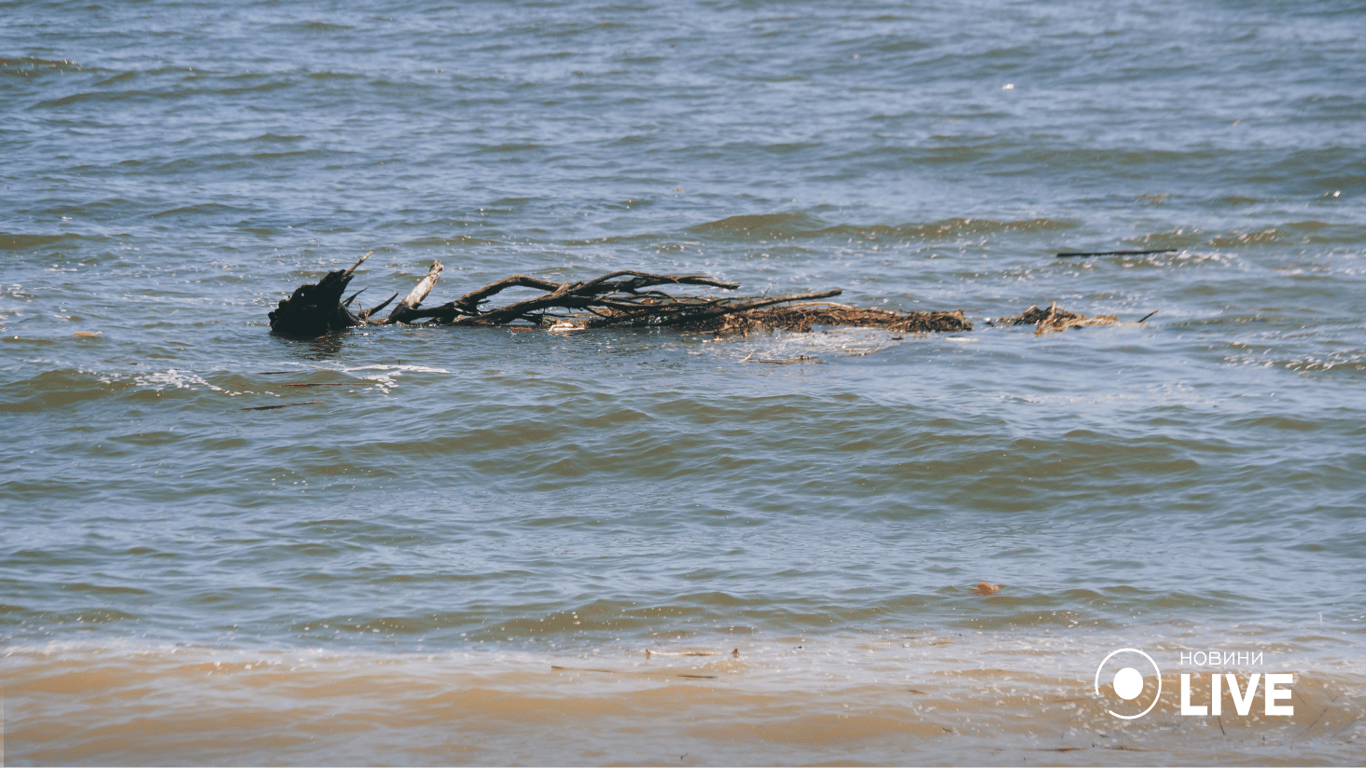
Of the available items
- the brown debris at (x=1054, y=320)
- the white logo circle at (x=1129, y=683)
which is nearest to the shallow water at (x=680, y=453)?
the white logo circle at (x=1129, y=683)

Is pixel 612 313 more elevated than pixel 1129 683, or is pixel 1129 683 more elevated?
pixel 612 313

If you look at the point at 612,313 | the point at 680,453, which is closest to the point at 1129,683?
the point at 680,453

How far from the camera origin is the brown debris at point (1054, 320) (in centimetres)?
990

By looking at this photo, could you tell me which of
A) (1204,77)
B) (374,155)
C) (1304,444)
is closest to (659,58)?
(374,155)

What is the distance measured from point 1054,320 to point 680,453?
4.39m

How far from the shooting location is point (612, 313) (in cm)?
1002

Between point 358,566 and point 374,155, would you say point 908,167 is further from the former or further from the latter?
point 358,566

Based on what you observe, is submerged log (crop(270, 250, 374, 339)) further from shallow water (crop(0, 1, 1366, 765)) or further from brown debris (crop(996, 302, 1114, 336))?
brown debris (crop(996, 302, 1114, 336))

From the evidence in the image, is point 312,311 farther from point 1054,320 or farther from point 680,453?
point 1054,320

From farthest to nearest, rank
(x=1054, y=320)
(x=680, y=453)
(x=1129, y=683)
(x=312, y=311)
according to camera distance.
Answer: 1. (x=1054, y=320)
2. (x=312, y=311)
3. (x=680, y=453)
4. (x=1129, y=683)

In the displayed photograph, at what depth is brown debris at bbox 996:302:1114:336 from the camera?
9898 millimetres

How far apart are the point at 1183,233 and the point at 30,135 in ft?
54.6

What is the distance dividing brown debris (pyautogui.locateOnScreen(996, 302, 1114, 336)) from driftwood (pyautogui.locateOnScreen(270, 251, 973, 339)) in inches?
22.0

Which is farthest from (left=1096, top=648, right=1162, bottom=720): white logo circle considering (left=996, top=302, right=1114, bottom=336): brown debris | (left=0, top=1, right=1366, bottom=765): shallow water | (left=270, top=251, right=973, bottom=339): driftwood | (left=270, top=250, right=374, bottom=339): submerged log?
(left=270, top=250, right=374, bottom=339): submerged log
